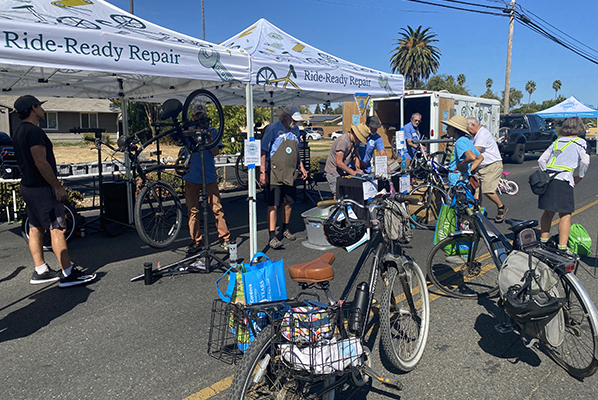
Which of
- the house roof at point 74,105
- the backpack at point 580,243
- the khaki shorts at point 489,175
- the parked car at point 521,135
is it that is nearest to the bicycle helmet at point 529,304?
the backpack at point 580,243

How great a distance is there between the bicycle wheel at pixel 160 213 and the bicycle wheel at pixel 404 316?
138 inches

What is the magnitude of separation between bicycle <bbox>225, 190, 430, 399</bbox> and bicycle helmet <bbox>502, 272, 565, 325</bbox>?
59cm

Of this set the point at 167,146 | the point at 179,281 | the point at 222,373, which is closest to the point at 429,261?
the point at 222,373

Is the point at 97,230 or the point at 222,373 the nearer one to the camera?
the point at 222,373

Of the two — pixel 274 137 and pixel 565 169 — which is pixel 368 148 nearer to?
pixel 274 137

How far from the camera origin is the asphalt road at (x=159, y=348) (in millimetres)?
3057

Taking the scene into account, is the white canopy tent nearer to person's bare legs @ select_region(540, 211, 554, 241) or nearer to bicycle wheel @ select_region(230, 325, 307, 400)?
person's bare legs @ select_region(540, 211, 554, 241)

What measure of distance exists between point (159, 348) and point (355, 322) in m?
1.80

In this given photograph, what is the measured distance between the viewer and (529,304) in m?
3.03

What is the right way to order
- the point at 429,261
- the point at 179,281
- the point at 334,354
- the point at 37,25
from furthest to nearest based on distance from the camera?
1. the point at 179,281
2. the point at 429,261
3. the point at 37,25
4. the point at 334,354

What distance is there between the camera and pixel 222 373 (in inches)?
129

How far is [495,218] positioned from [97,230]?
7.15 meters

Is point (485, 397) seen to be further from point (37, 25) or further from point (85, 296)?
point (37, 25)

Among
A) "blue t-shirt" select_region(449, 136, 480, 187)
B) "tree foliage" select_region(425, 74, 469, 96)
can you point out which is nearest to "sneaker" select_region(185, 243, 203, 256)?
"blue t-shirt" select_region(449, 136, 480, 187)
